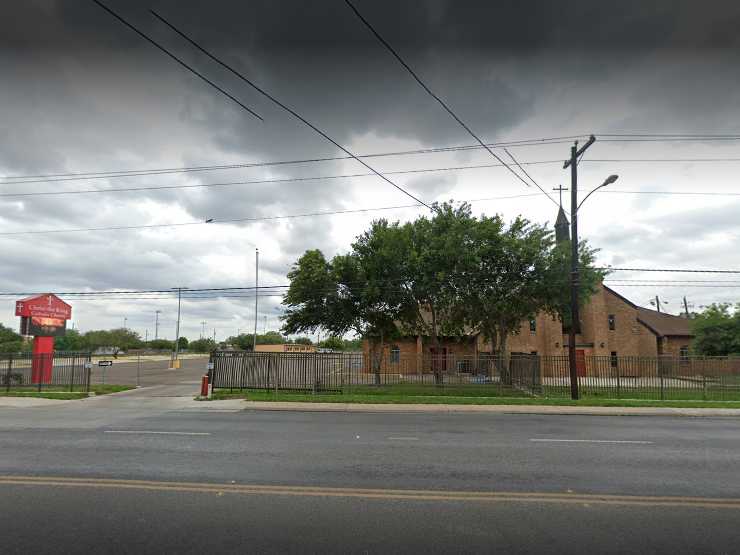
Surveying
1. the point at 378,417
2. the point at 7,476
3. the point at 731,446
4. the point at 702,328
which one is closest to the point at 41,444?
the point at 7,476

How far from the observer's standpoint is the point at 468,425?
12.8 m

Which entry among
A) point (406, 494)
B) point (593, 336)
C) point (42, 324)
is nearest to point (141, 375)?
point (42, 324)

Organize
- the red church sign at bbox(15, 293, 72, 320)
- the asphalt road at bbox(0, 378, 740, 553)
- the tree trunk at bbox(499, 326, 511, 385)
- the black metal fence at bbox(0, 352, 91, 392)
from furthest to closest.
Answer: the red church sign at bbox(15, 293, 72, 320) → the black metal fence at bbox(0, 352, 91, 392) → the tree trunk at bbox(499, 326, 511, 385) → the asphalt road at bbox(0, 378, 740, 553)

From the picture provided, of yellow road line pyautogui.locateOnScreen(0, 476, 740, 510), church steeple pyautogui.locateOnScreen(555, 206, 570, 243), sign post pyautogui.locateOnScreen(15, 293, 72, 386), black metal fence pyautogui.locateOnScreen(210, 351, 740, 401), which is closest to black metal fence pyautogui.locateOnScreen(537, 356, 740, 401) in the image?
black metal fence pyautogui.locateOnScreen(210, 351, 740, 401)

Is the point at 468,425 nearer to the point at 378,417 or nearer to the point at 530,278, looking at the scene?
the point at 378,417

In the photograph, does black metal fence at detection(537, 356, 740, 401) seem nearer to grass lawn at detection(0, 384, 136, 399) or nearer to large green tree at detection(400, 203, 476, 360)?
large green tree at detection(400, 203, 476, 360)

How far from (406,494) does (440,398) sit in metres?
13.5

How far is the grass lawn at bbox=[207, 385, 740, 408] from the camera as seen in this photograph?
18.1m

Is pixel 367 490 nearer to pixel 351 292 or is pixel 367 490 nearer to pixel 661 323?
pixel 351 292

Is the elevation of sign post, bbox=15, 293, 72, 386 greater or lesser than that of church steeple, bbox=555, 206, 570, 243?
lesser

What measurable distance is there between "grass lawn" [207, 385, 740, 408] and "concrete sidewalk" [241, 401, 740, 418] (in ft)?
2.57

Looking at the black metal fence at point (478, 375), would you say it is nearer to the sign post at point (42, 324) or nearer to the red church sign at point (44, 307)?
the sign post at point (42, 324)

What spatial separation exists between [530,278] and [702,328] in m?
23.6

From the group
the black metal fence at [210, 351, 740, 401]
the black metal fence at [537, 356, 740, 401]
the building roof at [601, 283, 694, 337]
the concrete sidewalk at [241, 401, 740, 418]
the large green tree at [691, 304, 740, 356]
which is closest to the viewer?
the concrete sidewalk at [241, 401, 740, 418]
